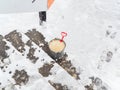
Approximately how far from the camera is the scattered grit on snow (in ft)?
5.28

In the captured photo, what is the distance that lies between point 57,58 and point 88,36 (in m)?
0.37

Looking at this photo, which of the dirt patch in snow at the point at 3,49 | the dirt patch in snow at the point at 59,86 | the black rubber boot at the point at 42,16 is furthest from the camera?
the black rubber boot at the point at 42,16

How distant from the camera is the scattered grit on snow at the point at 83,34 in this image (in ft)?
5.28

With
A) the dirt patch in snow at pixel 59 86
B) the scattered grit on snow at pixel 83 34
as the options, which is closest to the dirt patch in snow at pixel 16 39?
the scattered grit on snow at pixel 83 34

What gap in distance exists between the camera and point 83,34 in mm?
1882

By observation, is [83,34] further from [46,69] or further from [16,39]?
[16,39]

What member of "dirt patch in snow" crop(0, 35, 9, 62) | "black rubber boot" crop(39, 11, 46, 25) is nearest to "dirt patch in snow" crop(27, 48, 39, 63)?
"dirt patch in snow" crop(0, 35, 9, 62)

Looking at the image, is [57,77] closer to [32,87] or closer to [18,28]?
[32,87]

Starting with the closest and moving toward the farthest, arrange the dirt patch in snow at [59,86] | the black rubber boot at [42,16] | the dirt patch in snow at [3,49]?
the dirt patch in snow at [59,86]
the dirt patch in snow at [3,49]
the black rubber boot at [42,16]

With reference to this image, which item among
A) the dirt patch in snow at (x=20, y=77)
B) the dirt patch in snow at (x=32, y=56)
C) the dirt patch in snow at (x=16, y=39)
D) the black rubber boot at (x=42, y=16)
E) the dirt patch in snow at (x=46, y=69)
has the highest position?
the black rubber boot at (x=42, y=16)

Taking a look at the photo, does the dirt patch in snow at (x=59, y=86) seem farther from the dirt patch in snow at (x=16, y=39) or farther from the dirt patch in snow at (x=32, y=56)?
the dirt patch in snow at (x=16, y=39)

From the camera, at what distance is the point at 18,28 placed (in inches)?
74.0

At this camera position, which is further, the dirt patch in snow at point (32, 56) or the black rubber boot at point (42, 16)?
the black rubber boot at point (42, 16)

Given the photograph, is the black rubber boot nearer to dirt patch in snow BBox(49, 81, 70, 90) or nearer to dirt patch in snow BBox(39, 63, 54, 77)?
dirt patch in snow BBox(39, 63, 54, 77)
